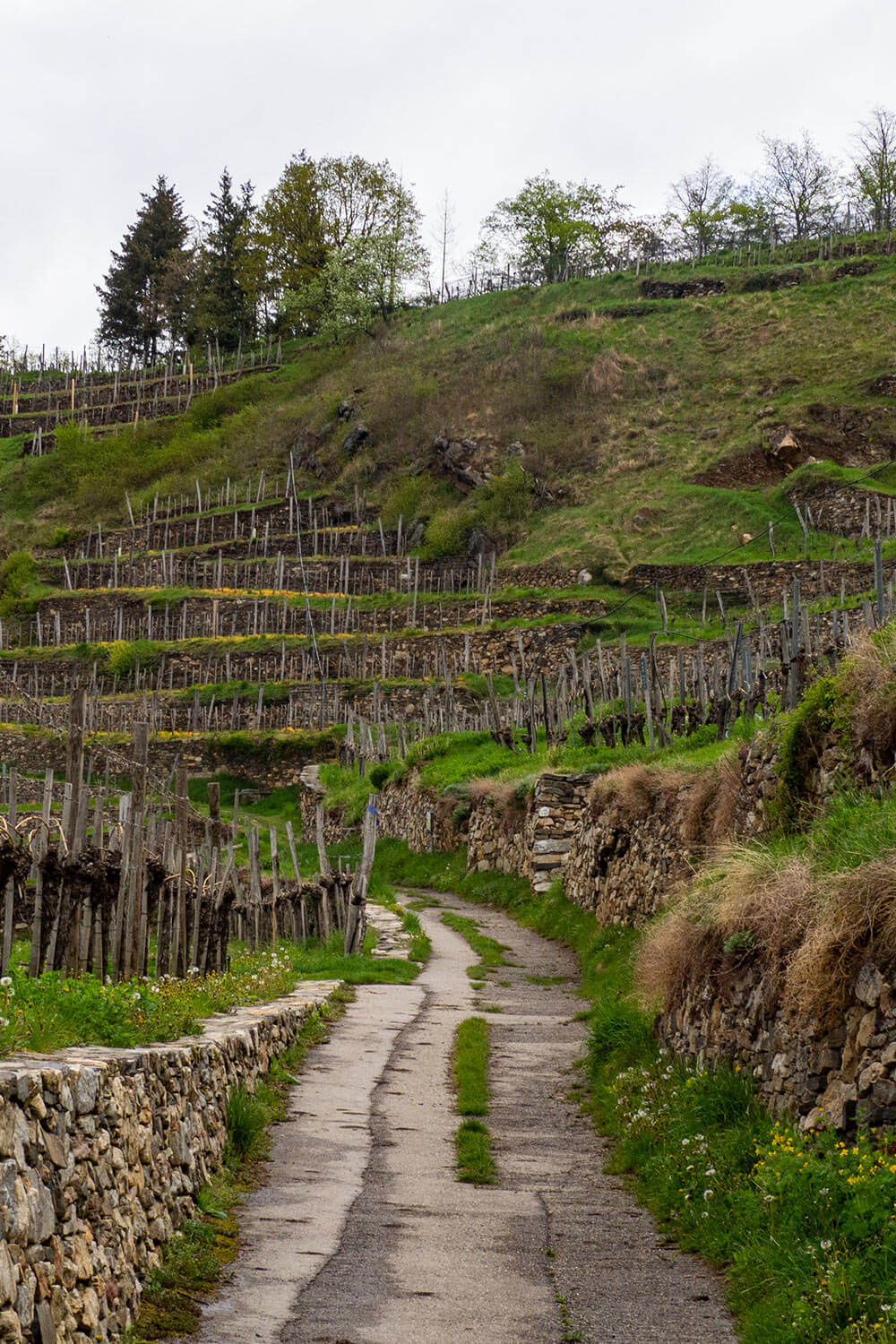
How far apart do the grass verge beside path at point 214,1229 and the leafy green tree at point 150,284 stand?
89531 millimetres

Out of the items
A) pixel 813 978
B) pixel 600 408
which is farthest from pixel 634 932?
pixel 600 408

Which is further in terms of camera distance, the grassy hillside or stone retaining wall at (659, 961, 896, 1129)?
the grassy hillside

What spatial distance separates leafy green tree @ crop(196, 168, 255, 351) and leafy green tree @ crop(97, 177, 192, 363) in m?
2.19

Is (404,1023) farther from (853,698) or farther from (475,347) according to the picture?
(475,347)

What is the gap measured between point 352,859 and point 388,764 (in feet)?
19.5

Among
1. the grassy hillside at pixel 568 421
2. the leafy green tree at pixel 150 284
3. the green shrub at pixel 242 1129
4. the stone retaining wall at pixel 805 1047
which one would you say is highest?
the leafy green tree at pixel 150 284

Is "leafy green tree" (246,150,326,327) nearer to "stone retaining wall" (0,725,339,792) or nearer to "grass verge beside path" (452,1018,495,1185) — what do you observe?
"stone retaining wall" (0,725,339,792)

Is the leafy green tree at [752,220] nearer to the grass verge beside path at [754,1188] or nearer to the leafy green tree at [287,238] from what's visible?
the leafy green tree at [287,238]

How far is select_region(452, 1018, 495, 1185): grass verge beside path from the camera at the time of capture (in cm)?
872

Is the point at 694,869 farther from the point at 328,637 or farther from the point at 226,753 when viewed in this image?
the point at 328,637

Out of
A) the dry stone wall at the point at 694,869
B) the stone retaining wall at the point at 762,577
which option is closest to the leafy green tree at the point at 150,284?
the stone retaining wall at the point at 762,577

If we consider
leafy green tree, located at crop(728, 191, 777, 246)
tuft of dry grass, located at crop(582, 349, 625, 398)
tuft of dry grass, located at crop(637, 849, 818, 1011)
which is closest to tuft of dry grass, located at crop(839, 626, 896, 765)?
tuft of dry grass, located at crop(637, 849, 818, 1011)

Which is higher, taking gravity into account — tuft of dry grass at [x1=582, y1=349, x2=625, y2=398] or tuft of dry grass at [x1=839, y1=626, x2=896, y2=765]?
tuft of dry grass at [x1=582, y1=349, x2=625, y2=398]

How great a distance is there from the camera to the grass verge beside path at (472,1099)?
872cm
